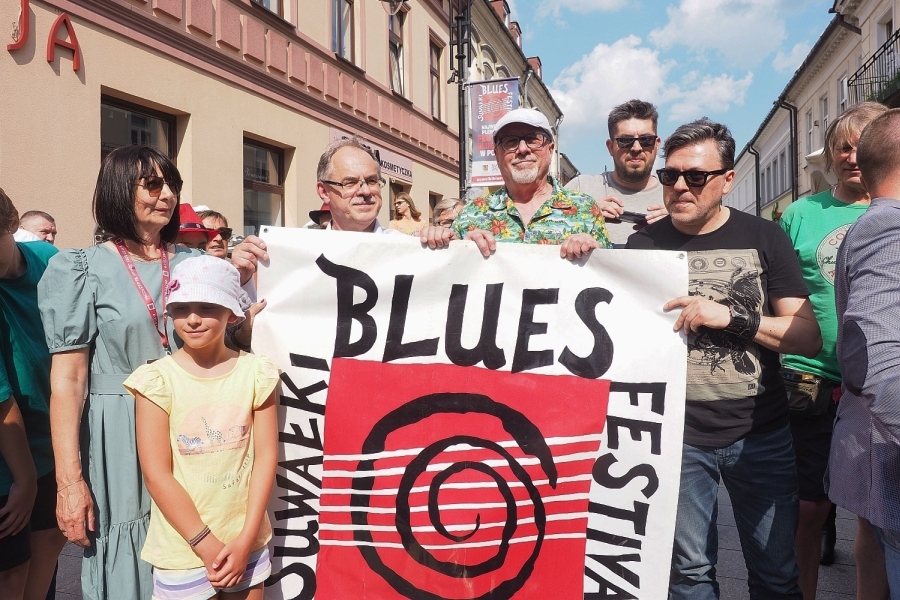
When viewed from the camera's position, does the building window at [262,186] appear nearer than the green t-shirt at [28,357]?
No

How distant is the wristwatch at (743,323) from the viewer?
210cm

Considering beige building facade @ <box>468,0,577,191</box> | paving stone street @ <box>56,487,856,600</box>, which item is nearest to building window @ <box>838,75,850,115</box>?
beige building facade @ <box>468,0,577,191</box>

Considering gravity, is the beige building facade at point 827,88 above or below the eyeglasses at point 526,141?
above

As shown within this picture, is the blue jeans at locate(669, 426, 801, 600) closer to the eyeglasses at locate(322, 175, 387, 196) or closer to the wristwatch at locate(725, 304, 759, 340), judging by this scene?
the wristwatch at locate(725, 304, 759, 340)

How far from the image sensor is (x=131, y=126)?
7.26m

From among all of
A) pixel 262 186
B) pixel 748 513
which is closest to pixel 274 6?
pixel 262 186

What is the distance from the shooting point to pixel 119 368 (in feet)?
6.56

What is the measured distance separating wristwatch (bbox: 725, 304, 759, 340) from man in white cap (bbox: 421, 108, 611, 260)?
1.86ft

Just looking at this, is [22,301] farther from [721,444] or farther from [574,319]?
[721,444]

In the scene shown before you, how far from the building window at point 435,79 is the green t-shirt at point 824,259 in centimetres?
1373

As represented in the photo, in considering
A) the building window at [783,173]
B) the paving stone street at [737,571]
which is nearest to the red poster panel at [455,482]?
the paving stone street at [737,571]

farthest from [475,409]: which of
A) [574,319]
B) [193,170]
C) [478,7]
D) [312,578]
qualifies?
[478,7]

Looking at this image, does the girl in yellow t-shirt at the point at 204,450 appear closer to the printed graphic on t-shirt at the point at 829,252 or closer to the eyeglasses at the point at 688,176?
the eyeglasses at the point at 688,176

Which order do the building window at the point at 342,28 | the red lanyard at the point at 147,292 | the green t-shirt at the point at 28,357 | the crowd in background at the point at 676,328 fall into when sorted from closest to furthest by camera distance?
the crowd in background at the point at 676,328 → the red lanyard at the point at 147,292 → the green t-shirt at the point at 28,357 → the building window at the point at 342,28
